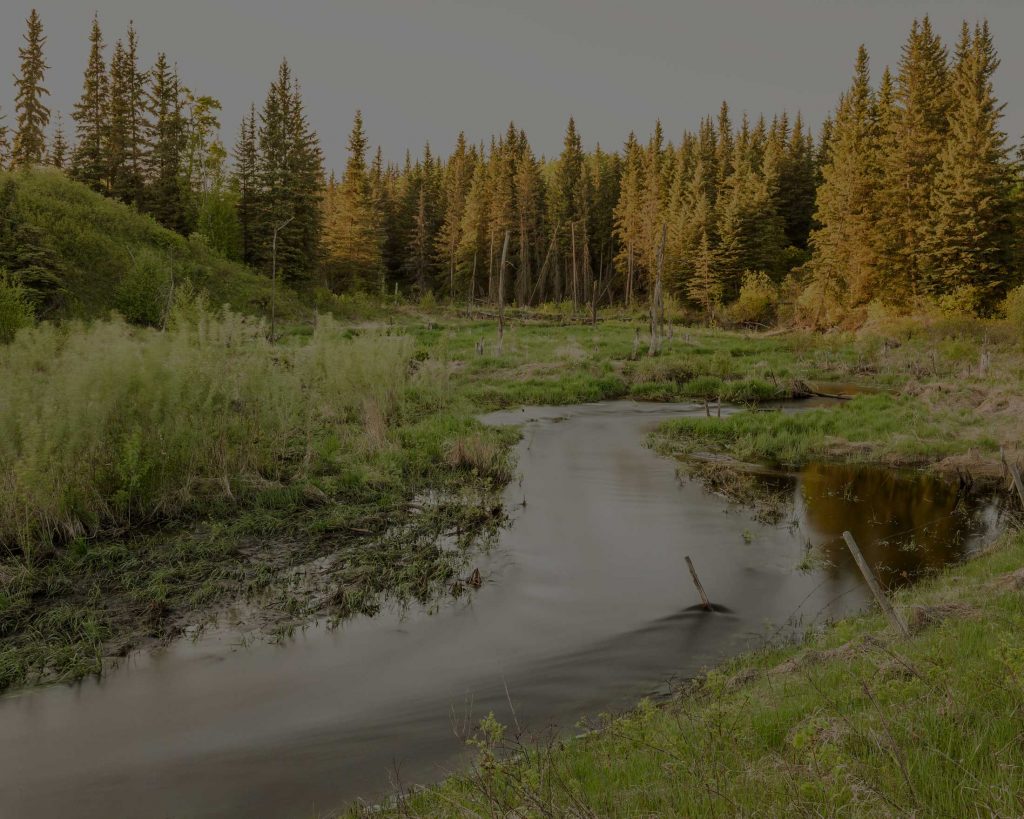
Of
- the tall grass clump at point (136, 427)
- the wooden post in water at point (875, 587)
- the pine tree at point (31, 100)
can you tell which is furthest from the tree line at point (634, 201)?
the wooden post in water at point (875, 587)

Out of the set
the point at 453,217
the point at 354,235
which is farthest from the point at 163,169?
the point at 453,217

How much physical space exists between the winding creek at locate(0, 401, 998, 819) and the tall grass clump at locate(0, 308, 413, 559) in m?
3.28

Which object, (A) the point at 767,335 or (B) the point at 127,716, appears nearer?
(B) the point at 127,716

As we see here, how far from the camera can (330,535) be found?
1023 centimetres

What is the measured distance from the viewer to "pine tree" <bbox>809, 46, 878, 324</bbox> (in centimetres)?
4362

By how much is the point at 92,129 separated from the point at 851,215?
168 ft

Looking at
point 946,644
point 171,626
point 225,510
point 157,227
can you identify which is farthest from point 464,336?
point 946,644

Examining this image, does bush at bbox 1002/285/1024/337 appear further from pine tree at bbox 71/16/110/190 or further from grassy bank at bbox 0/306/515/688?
pine tree at bbox 71/16/110/190

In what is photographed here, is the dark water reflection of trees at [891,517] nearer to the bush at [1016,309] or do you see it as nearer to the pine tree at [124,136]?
the bush at [1016,309]

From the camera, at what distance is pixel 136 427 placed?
30.8 feet

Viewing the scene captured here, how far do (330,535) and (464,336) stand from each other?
29.1 metres

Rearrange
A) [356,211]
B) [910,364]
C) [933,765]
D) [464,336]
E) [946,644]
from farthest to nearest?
[356,211], [464,336], [910,364], [946,644], [933,765]

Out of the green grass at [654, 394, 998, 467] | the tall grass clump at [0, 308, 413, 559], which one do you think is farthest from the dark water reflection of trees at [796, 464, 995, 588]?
the tall grass clump at [0, 308, 413, 559]

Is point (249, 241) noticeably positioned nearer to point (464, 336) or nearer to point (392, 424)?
point (464, 336)
